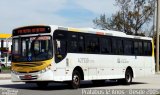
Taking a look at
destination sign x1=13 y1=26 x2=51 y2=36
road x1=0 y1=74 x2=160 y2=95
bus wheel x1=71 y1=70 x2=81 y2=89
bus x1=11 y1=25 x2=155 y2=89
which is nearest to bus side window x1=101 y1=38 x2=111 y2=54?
bus x1=11 y1=25 x2=155 y2=89

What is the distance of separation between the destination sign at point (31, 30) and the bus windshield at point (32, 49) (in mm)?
→ 284

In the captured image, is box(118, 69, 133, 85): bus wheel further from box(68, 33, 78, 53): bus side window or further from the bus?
box(68, 33, 78, 53): bus side window

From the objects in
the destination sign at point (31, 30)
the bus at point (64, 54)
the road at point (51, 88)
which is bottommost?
the road at point (51, 88)

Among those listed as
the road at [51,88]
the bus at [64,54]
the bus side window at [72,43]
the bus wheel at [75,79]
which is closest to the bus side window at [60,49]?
the bus at [64,54]

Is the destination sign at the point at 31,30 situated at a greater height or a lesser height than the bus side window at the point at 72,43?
greater

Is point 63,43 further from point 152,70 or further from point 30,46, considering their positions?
point 152,70

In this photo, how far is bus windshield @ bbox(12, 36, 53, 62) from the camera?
72.3 feet

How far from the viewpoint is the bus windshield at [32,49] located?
2205 cm

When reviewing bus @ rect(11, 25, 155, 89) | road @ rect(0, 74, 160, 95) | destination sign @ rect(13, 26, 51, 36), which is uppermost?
destination sign @ rect(13, 26, 51, 36)

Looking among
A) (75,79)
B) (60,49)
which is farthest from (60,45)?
(75,79)

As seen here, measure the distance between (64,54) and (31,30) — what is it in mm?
1949

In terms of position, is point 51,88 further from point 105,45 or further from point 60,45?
point 105,45

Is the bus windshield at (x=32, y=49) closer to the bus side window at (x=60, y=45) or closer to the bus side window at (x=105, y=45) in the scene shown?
the bus side window at (x=60, y=45)

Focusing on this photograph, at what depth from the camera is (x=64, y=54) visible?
22734 millimetres
